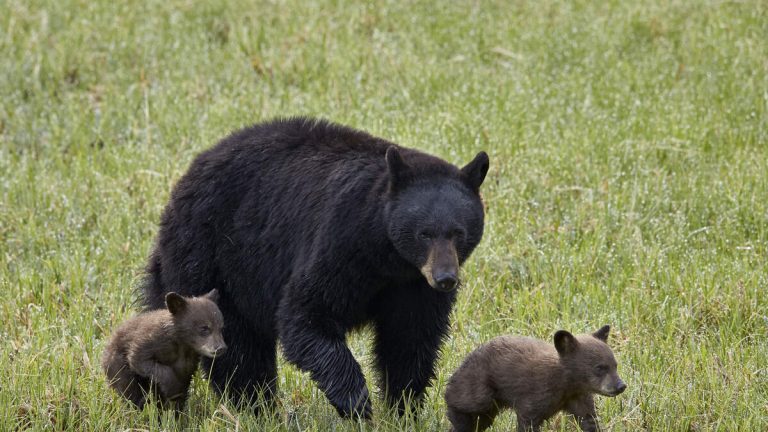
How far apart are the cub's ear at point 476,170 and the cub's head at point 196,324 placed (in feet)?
4.41

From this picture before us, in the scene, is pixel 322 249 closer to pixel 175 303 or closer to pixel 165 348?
pixel 175 303

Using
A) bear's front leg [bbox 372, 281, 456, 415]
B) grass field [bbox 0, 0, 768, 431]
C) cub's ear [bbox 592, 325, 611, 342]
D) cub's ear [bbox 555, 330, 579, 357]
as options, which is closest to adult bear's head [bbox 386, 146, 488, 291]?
bear's front leg [bbox 372, 281, 456, 415]

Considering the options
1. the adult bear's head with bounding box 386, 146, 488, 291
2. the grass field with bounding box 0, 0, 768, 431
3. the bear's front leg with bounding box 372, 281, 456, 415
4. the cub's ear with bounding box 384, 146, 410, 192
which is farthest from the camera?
the grass field with bounding box 0, 0, 768, 431

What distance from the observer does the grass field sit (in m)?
6.42

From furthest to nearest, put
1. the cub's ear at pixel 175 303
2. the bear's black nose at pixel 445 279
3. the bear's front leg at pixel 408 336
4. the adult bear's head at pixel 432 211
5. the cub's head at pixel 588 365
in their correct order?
the bear's front leg at pixel 408 336
the cub's ear at pixel 175 303
the adult bear's head at pixel 432 211
the bear's black nose at pixel 445 279
the cub's head at pixel 588 365

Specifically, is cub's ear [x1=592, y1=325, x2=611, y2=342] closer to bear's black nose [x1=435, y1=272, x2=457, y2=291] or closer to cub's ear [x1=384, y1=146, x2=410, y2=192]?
bear's black nose [x1=435, y1=272, x2=457, y2=291]

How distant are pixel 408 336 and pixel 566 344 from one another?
3.72ft

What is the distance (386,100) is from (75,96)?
282cm

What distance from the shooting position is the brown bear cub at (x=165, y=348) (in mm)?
5766

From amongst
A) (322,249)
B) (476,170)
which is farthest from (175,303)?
(476,170)

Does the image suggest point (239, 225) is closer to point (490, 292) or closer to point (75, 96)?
point (490, 292)

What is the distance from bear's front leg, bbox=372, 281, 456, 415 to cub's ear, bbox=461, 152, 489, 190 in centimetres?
55

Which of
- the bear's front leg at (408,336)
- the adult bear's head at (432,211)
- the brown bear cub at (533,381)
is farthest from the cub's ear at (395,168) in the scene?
the brown bear cub at (533,381)

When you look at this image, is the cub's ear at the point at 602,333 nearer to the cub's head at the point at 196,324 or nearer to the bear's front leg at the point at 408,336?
the bear's front leg at the point at 408,336
